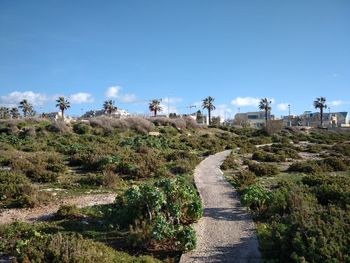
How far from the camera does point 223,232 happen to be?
33.3 feet

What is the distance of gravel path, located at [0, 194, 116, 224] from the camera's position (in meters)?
11.7

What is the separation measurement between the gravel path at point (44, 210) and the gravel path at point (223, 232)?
3.74 m

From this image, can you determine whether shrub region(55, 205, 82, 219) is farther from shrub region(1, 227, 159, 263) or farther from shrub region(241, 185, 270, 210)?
shrub region(241, 185, 270, 210)

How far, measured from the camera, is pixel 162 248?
9172 millimetres

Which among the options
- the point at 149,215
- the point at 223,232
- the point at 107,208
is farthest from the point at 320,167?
the point at 149,215

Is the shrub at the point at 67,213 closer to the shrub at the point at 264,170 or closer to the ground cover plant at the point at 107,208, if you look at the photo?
the ground cover plant at the point at 107,208

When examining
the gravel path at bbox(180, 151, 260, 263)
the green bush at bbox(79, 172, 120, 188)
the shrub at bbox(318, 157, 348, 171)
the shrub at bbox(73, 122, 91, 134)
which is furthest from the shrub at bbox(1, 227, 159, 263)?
the shrub at bbox(73, 122, 91, 134)

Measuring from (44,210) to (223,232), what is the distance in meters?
6.08

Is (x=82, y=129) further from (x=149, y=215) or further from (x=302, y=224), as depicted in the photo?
(x=302, y=224)

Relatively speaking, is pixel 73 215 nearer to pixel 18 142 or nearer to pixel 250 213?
pixel 250 213

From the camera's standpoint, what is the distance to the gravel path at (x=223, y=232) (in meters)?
8.47

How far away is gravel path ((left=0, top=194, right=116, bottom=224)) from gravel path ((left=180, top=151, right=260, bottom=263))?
12.3 ft

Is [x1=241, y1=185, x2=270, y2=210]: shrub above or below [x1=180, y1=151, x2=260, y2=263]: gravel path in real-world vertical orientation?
above

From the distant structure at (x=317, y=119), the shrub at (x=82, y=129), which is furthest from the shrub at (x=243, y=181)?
the distant structure at (x=317, y=119)
